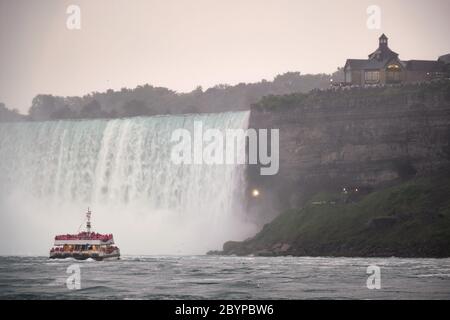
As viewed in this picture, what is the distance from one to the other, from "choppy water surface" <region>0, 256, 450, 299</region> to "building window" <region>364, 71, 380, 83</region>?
4968cm

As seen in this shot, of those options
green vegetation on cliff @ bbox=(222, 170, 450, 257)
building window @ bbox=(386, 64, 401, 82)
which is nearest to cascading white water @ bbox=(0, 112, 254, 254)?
green vegetation on cliff @ bbox=(222, 170, 450, 257)

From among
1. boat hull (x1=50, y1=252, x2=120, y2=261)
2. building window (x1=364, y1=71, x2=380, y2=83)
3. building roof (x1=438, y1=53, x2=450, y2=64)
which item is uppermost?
building roof (x1=438, y1=53, x2=450, y2=64)

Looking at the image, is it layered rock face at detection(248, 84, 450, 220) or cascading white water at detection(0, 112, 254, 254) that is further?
cascading white water at detection(0, 112, 254, 254)

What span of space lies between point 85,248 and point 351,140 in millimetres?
45327

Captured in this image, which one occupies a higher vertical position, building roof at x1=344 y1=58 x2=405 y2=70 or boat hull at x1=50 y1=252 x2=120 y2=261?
building roof at x1=344 y1=58 x2=405 y2=70

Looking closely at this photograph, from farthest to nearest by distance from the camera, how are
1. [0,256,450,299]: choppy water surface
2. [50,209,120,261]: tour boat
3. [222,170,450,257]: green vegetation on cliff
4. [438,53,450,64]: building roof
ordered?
1. [438,53,450,64]: building roof
2. [50,209,120,261]: tour boat
3. [222,170,450,257]: green vegetation on cliff
4. [0,256,450,299]: choppy water surface

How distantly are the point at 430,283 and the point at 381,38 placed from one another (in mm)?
87745

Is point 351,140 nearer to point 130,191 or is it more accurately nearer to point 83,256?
point 130,191

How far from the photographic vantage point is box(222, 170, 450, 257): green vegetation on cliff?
13762 cm

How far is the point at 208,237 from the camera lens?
569 ft

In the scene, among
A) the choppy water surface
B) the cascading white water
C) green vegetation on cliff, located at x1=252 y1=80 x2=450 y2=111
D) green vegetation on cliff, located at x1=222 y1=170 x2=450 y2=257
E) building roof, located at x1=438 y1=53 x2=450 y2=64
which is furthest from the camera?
building roof, located at x1=438 y1=53 x2=450 y2=64

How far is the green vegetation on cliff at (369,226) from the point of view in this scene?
13762 cm

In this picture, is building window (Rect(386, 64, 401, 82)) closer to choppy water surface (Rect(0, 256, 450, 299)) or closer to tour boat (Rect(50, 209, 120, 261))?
choppy water surface (Rect(0, 256, 450, 299))
